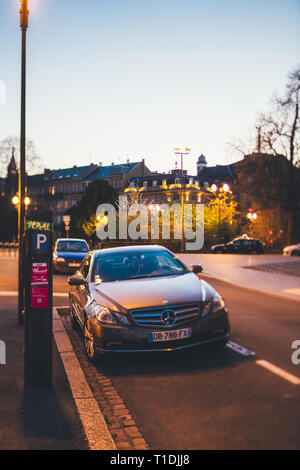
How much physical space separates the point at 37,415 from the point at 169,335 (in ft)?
6.84

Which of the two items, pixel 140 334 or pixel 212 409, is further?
pixel 140 334

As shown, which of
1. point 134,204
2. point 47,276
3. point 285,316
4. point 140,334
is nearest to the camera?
point 47,276

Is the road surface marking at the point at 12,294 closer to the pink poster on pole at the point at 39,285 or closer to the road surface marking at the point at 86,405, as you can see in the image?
the road surface marking at the point at 86,405

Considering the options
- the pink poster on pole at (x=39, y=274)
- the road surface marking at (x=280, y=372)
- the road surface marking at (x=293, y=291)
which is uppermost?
the pink poster on pole at (x=39, y=274)

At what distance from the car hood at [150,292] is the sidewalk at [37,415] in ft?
3.48

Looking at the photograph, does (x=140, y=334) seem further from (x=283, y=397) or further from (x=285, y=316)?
(x=285, y=316)

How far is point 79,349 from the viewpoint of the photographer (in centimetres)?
773

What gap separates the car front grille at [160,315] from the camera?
20.6ft

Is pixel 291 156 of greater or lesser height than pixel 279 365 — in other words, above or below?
above

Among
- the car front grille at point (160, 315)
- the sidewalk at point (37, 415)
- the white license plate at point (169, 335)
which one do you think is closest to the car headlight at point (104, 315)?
the car front grille at point (160, 315)

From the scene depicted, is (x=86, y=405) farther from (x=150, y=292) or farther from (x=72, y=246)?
(x=72, y=246)

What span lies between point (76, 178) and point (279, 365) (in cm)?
11270
